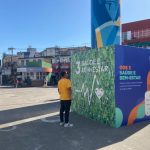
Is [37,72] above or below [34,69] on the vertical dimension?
below

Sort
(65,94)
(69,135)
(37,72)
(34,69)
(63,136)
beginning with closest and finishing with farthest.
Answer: (63,136), (69,135), (65,94), (37,72), (34,69)

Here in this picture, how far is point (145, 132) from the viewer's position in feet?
30.7

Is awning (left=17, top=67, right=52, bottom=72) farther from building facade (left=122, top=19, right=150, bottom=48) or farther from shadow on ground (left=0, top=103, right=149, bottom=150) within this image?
shadow on ground (left=0, top=103, right=149, bottom=150)

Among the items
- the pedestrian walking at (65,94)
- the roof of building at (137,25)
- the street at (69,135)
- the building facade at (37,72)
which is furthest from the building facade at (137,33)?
the pedestrian walking at (65,94)

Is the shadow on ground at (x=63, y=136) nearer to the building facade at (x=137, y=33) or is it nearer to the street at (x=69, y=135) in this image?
the street at (x=69, y=135)

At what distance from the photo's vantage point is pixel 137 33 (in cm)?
4747

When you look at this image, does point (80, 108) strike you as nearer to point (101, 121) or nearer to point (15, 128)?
point (101, 121)

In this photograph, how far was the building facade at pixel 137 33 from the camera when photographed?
45.7m

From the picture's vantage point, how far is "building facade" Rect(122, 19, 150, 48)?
4569cm

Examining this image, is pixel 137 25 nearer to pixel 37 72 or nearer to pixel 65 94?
pixel 37 72

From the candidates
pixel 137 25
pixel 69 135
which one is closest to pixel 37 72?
pixel 137 25

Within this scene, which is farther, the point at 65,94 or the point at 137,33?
the point at 137,33

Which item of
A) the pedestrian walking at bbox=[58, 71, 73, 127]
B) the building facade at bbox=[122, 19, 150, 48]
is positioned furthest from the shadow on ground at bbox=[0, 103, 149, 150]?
the building facade at bbox=[122, 19, 150, 48]

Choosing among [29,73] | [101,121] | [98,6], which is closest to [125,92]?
[101,121]
